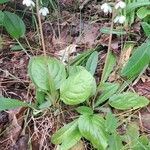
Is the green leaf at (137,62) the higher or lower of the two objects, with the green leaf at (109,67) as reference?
higher

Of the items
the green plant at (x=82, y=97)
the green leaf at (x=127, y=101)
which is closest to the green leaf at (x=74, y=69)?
the green plant at (x=82, y=97)

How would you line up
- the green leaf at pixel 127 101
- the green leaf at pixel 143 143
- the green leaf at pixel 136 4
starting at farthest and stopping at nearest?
the green leaf at pixel 136 4
the green leaf at pixel 127 101
the green leaf at pixel 143 143

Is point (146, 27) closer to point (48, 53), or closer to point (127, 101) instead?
point (127, 101)

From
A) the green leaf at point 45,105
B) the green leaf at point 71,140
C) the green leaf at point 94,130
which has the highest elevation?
the green leaf at point 45,105

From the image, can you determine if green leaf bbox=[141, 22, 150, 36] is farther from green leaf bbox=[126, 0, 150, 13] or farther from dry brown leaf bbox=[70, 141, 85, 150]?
dry brown leaf bbox=[70, 141, 85, 150]

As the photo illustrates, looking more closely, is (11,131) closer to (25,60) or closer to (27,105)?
(27,105)

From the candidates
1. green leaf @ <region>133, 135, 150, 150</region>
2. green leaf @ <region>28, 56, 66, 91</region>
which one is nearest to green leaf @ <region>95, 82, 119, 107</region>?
green leaf @ <region>28, 56, 66, 91</region>

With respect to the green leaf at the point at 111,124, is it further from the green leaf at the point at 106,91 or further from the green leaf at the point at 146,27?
the green leaf at the point at 146,27

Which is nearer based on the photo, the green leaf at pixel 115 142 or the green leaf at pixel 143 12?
the green leaf at pixel 115 142
